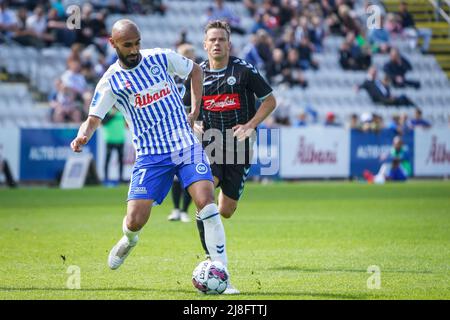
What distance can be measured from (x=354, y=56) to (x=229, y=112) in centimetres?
2123

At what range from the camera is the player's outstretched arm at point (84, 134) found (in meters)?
8.19

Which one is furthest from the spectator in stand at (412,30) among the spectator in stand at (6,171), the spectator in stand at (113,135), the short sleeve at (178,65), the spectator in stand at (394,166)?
the short sleeve at (178,65)

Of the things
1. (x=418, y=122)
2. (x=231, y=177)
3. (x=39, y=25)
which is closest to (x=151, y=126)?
(x=231, y=177)

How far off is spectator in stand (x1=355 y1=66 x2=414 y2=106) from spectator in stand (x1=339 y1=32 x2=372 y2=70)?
4.10 feet

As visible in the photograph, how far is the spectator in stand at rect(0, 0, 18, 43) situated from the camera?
24922 mm

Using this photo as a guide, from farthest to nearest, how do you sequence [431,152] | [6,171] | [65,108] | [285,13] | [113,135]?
[285,13]
[431,152]
[65,108]
[113,135]
[6,171]

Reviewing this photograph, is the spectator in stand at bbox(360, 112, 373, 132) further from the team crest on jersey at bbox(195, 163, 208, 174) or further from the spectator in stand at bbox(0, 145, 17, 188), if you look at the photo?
the team crest on jersey at bbox(195, 163, 208, 174)

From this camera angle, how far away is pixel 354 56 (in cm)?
3102

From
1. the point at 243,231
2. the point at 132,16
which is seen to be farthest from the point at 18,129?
the point at 243,231

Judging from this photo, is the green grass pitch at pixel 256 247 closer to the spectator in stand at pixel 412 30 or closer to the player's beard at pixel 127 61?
the player's beard at pixel 127 61

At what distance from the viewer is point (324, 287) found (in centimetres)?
848

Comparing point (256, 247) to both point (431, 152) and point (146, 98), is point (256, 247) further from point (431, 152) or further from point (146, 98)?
point (431, 152)
